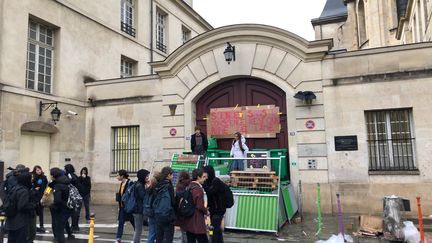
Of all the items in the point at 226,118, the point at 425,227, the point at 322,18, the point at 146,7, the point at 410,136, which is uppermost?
the point at 322,18

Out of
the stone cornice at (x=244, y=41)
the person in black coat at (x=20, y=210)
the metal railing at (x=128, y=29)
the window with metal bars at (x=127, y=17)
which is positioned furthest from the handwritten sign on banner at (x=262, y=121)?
the window with metal bars at (x=127, y=17)

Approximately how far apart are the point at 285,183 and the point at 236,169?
4.98 ft

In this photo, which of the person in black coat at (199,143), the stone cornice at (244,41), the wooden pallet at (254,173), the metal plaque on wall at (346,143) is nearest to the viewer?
the wooden pallet at (254,173)

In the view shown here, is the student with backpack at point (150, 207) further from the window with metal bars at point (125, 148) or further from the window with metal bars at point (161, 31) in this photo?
the window with metal bars at point (161, 31)

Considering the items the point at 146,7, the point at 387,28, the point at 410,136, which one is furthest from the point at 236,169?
the point at 387,28

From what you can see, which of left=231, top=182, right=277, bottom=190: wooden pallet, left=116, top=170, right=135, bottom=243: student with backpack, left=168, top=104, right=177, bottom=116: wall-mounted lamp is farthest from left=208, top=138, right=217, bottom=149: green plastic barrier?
left=116, top=170, right=135, bottom=243: student with backpack

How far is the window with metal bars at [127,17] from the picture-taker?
18.3 metres

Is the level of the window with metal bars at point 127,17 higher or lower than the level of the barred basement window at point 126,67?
higher

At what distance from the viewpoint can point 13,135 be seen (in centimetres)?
1226

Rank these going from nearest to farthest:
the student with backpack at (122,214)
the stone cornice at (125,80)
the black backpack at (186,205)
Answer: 1. the black backpack at (186,205)
2. the student with backpack at (122,214)
3. the stone cornice at (125,80)

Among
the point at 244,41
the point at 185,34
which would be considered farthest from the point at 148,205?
the point at 185,34

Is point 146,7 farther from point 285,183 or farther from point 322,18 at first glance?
point 322,18

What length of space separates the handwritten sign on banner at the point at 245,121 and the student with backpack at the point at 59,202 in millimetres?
6594

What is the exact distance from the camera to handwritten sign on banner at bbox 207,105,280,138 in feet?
40.8
